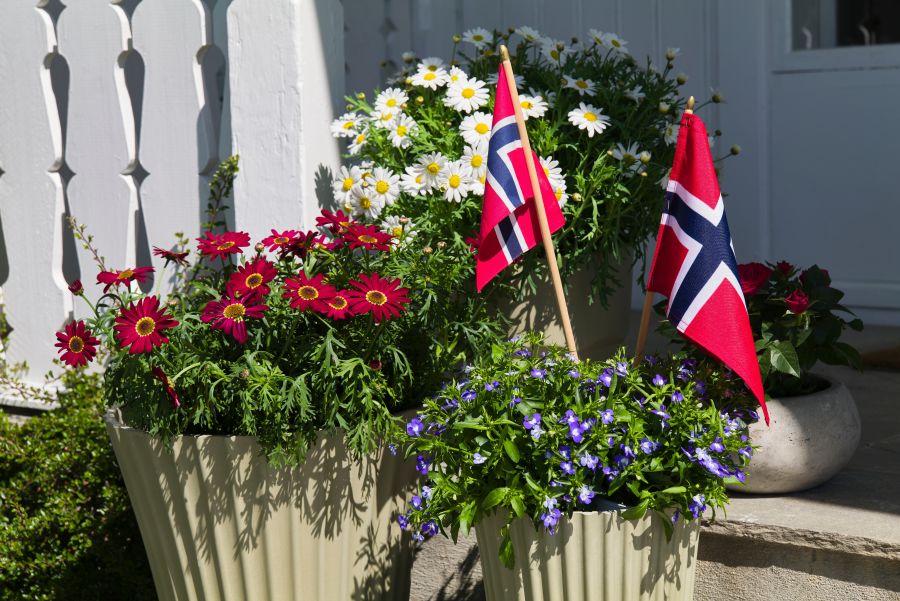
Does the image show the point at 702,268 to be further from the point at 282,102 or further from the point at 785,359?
the point at 282,102

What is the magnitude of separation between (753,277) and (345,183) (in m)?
1.02

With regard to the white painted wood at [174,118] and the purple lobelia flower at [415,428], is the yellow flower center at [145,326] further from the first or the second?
the white painted wood at [174,118]

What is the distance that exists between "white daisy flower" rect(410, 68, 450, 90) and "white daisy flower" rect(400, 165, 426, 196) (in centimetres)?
24

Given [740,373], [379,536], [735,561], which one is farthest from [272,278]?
[735,561]

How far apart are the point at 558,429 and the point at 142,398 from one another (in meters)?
0.86

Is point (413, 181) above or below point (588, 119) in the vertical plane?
below

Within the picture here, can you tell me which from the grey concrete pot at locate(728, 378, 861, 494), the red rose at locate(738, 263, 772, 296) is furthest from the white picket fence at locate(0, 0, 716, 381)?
the grey concrete pot at locate(728, 378, 861, 494)

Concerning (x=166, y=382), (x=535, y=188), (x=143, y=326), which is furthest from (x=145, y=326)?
(x=535, y=188)

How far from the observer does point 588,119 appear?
2.46m

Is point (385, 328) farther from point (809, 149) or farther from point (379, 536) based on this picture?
point (809, 149)

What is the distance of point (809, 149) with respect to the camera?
3.65 m

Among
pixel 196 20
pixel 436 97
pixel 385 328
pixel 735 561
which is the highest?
pixel 196 20

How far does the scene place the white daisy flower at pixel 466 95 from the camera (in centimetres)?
253

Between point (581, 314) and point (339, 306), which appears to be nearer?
point (339, 306)
